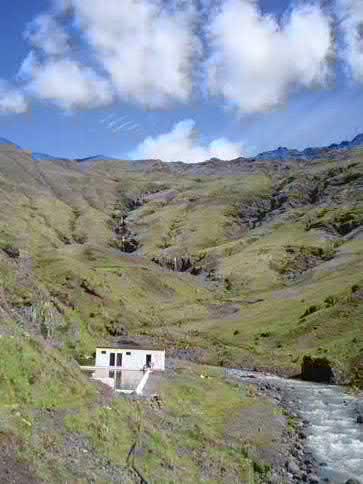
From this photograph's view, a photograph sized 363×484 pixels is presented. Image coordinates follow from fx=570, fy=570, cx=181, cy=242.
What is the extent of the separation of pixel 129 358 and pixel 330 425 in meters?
28.9

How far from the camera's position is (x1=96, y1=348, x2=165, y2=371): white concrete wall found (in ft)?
249

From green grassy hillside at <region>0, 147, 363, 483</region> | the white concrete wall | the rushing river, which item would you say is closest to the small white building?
the white concrete wall

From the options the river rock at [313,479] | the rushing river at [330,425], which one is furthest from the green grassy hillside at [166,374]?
the rushing river at [330,425]

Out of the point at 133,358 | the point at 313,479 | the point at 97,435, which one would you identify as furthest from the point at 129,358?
the point at 97,435

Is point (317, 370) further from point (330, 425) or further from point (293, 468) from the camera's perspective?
point (293, 468)

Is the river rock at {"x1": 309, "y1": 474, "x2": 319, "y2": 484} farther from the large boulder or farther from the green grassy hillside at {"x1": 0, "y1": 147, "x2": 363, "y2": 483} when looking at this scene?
the large boulder

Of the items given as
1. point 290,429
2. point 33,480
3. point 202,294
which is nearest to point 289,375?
point 290,429

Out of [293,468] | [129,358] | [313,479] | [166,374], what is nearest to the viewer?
[313,479]

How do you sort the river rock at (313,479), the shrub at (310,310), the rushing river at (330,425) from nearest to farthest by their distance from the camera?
the river rock at (313,479) → the rushing river at (330,425) → the shrub at (310,310)

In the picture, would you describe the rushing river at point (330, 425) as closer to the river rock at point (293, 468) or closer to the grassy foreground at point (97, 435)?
the river rock at point (293, 468)

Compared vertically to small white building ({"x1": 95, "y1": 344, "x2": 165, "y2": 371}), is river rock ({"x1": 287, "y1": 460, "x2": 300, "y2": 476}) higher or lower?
lower

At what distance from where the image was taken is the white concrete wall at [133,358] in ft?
249

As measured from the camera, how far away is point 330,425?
59.6 meters

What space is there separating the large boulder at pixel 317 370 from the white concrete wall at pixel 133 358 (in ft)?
89.6
